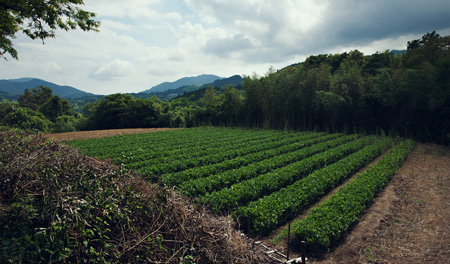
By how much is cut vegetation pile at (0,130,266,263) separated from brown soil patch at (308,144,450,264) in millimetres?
3063

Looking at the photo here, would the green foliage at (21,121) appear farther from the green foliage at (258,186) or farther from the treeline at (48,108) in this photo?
the treeline at (48,108)

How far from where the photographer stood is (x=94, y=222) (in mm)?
3516

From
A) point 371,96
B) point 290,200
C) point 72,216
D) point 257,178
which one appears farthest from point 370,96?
point 72,216

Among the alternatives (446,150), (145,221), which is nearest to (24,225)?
(145,221)

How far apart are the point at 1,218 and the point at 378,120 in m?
26.2

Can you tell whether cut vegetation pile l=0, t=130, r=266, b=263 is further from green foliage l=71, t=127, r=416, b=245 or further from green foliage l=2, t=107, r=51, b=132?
green foliage l=2, t=107, r=51, b=132

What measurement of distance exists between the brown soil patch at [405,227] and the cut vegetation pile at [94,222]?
10.0 ft

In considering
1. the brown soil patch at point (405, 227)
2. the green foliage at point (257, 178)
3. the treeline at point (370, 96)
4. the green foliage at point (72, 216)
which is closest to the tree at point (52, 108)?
the treeline at point (370, 96)

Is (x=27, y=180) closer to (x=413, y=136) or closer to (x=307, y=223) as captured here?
(x=307, y=223)

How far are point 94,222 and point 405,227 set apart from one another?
8128 mm

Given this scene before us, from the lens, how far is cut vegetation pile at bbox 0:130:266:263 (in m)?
2.96

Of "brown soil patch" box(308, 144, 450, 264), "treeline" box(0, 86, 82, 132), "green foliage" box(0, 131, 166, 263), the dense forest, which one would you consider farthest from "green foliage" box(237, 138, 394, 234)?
"treeline" box(0, 86, 82, 132)

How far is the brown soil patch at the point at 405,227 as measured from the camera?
208 inches

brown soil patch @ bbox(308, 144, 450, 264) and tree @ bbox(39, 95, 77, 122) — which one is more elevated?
tree @ bbox(39, 95, 77, 122)
